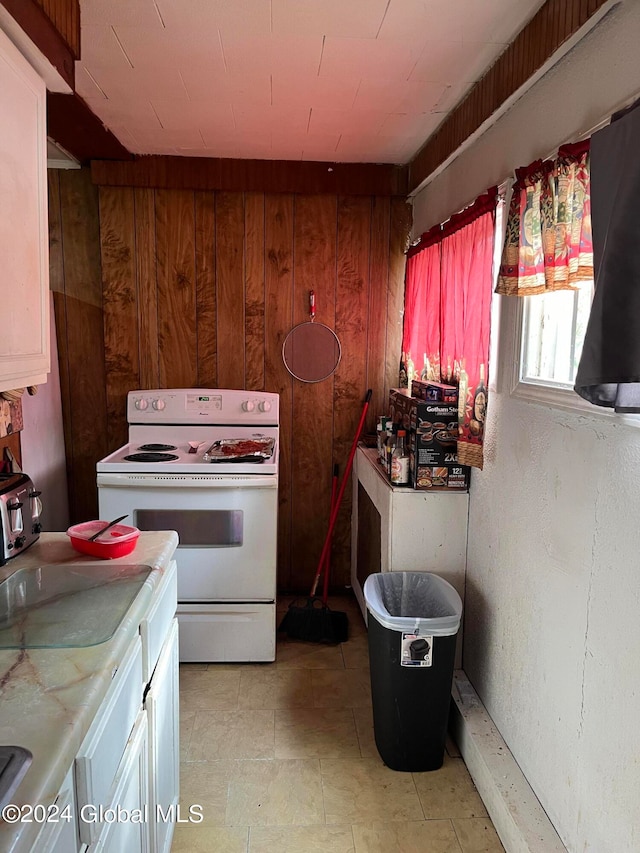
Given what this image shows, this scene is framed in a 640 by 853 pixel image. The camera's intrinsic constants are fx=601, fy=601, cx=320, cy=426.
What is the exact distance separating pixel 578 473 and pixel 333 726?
4.61ft

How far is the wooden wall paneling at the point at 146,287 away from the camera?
3072mm

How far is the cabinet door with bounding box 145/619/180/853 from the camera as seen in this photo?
1.41m

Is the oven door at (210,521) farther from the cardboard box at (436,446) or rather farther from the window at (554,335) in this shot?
the window at (554,335)

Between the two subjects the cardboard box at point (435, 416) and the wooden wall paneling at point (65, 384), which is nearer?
the cardboard box at point (435, 416)

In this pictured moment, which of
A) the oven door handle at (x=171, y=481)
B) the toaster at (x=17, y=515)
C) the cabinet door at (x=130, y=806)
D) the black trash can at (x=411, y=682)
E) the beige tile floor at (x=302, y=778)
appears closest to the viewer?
the cabinet door at (x=130, y=806)

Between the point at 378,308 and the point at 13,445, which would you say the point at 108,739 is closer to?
the point at 13,445

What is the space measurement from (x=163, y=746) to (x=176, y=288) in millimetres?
2256

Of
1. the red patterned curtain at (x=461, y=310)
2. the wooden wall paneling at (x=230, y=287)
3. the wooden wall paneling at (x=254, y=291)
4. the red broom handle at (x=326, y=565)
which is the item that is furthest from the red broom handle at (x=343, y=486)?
the wooden wall paneling at (x=230, y=287)

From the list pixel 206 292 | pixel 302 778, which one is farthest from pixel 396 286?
pixel 302 778

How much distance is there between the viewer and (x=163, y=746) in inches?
60.4

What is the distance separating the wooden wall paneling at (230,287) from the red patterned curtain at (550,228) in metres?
1.72

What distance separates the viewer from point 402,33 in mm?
1711

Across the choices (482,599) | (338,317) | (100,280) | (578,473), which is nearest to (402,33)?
(578,473)

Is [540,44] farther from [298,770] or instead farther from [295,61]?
[298,770]
